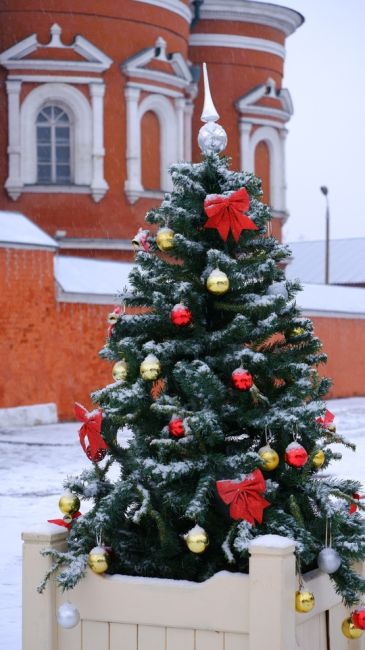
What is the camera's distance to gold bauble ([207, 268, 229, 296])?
3.96 metres

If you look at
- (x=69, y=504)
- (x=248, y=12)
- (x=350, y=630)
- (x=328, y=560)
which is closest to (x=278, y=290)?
(x=328, y=560)

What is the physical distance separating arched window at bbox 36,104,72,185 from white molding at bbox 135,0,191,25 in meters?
2.87

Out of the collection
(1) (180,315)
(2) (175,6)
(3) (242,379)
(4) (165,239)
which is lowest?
(3) (242,379)

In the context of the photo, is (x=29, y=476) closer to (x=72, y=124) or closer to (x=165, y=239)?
(x=165, y=239)

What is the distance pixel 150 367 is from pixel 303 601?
86 centimetres

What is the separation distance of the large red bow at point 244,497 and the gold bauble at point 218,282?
1.99 ft

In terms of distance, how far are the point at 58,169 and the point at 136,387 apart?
19824 millimetres

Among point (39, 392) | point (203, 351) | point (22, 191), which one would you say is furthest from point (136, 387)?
point (22, 191)

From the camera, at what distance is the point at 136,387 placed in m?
4.02

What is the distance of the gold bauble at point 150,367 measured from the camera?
12.9 feet

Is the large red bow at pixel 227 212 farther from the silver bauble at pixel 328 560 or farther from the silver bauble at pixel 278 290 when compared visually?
the silver bauble at pixel 328 560

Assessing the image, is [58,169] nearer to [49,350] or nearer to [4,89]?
[4,89]

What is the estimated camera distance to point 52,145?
23391mm

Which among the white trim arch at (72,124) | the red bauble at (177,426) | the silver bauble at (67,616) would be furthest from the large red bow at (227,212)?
the white trim arch at (72,124)
